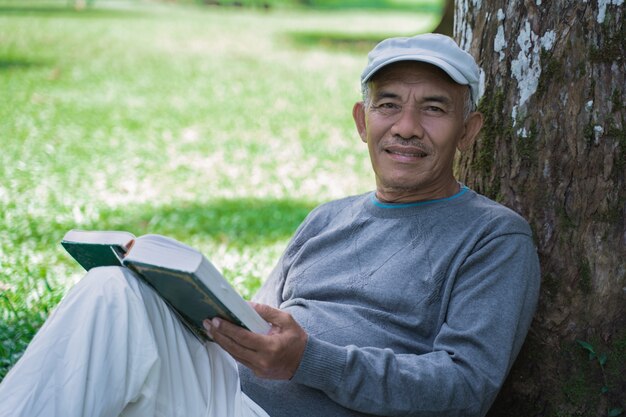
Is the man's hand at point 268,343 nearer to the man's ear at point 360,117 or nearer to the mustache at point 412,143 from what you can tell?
the mustache at point 412,143

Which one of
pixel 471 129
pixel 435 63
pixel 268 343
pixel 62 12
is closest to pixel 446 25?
pixel 471 129

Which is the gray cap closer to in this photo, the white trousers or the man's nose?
the man's nose

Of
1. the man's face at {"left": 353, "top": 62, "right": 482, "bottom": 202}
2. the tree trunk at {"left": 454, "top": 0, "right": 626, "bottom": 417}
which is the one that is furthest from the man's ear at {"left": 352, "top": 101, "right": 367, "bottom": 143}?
the tree trunk at {"left": 454, "top": 0, "right": 626, "bottom": 417}

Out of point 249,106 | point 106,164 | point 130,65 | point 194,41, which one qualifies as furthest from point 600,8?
point 194,41

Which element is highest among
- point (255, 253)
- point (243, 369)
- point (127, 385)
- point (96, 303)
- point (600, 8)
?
point (600, 8)

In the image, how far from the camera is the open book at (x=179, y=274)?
2.19m

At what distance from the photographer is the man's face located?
2.90 m

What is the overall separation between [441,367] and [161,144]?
6.96 m

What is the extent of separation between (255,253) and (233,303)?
352 centimetres

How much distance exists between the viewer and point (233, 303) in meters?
2.28

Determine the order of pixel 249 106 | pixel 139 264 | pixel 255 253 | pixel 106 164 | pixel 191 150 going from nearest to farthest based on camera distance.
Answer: pixel 139 264, pixel 255 253, pixel 106 164, pixel 191 150, pixel 249 106

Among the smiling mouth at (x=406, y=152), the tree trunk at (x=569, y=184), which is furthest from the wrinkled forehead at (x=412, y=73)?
the tree trunk at (x=569, y=184)

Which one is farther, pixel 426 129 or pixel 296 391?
pixel 426 129

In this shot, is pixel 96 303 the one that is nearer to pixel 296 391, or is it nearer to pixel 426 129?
pixel 296 391
